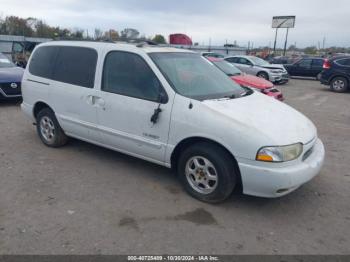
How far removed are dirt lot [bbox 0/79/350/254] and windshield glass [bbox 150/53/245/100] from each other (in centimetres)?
127

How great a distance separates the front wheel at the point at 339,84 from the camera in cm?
1430

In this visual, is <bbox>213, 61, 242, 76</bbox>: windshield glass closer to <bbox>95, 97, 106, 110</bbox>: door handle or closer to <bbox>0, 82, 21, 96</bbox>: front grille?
<bbox>0, 82, 21, 96</bbox>: front grille

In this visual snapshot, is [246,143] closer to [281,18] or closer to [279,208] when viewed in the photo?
[279,208]

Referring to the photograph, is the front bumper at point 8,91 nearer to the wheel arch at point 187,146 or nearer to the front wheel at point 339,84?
the wheel arch at point 187,146

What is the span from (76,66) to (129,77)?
1.11m

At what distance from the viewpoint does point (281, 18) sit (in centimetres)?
3194

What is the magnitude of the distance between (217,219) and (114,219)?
109 centimetres

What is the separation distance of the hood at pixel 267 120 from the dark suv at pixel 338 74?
11815 millimetres

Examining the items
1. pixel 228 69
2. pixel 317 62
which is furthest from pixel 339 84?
pixel 228 69

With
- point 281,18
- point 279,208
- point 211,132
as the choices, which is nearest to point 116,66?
point 211,132

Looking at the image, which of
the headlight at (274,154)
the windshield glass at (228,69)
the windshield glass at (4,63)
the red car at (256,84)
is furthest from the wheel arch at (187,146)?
the windshield glass at (4,63)

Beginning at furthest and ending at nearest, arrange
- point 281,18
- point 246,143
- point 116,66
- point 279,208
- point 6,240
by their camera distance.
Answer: point 281,18 < point 116,66 < point 279,208 < point 246,143 < point 6,240

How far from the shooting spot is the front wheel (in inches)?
563

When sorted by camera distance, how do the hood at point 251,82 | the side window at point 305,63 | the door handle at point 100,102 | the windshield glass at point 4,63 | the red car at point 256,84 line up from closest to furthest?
the door handle at point 100,102, the red car at point 256,84, the hood at point 251,82, the windshield glass at point 4,63, the side window at point 305,63
